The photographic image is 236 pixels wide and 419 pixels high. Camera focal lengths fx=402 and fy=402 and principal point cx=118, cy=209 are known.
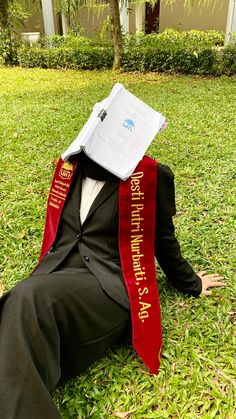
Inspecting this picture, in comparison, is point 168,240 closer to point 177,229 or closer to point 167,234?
point 167,234

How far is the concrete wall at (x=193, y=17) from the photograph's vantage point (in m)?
15.7

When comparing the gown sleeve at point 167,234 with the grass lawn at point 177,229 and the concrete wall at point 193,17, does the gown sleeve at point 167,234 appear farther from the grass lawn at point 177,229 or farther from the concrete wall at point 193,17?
the concrete wall at point 193,17

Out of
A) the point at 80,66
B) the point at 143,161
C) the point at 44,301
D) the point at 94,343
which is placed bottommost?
the point at 80,66

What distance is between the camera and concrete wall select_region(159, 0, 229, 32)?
51.6ft

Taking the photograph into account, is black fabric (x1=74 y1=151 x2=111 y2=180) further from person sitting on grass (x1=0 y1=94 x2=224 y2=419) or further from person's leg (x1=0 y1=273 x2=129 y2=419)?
person's leg (x1=0 y1=273 x2=129 y2=419)

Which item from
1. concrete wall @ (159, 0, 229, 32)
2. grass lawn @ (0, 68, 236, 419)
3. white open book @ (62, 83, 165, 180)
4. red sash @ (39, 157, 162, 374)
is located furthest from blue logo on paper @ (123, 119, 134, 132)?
concrete wall @ (159, 0, 229, 32)

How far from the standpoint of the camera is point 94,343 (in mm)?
1767

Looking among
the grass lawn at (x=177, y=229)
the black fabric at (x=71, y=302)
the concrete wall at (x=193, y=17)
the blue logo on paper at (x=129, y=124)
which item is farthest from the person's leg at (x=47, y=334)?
the concrete wall at (x=193, y=17)

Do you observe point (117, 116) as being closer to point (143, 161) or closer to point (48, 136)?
point (143, 161)

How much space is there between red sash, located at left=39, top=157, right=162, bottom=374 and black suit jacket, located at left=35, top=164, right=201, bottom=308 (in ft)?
0.12

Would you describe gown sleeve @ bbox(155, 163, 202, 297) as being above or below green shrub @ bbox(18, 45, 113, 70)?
above

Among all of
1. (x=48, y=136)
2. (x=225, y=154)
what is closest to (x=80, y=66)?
(x=48, y=136)

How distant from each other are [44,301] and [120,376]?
0.67 metres

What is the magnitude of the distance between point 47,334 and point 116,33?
9766 mm
